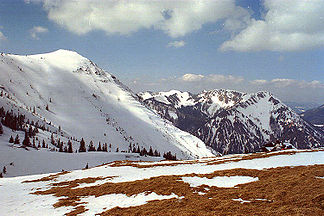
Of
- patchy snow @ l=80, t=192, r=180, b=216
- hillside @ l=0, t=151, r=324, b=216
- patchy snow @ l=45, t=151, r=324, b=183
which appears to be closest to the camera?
hillside @ l=0, t=151, r=324, b=216

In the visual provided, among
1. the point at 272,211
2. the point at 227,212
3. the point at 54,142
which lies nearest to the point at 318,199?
the point at 272,211

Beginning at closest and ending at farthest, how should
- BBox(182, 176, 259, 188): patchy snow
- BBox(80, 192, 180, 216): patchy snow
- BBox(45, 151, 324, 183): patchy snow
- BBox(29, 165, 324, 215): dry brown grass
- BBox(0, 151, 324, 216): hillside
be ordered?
BBox(29, 165, 324, 215): dry brown grass, BBox(0, 151, 324, 216): hillside, BBox(80, 192, 180, 216): patchy snow, BBox(182, 176, 259, 188): patchy snow, BBox(45, 151, 324, 183): patchy snow

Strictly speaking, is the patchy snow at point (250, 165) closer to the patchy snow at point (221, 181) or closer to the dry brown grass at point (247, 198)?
the patchy snow at point (221, 181)

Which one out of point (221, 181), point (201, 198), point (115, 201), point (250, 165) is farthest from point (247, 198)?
point (250, 165)

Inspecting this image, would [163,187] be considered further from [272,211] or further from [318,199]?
[318,199]

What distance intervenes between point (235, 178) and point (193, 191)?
726cm

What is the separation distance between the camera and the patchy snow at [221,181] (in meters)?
22.5

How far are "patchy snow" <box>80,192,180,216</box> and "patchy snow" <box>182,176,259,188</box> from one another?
18.4 ft

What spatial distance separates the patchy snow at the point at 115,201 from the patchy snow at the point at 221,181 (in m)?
5.61

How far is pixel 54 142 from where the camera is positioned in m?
166

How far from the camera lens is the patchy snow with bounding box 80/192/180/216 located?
1856cm

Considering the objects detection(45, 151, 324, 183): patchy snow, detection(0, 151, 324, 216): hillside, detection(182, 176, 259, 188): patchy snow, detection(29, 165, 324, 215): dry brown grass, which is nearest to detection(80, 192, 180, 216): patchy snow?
detection(0, 151, 324, 216): hillside

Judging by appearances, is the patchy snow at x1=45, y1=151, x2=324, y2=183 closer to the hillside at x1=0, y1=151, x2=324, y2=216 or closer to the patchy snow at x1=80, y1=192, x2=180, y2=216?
the hillside at x1=0, y1=151, x2=324, y2=216

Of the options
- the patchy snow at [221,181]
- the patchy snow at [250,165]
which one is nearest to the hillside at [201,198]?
the patchy snow at [221,181]
